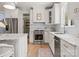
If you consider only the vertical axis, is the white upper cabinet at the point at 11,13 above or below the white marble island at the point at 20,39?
above

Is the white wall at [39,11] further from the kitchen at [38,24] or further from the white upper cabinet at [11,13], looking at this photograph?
the white upper cabinet at [11,13]

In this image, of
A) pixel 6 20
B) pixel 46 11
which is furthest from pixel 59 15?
pixel 6 20

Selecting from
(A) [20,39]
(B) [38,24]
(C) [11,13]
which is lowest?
(A) [20,39]

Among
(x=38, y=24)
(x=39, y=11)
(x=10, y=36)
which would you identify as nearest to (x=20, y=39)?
(x=10, y=36)

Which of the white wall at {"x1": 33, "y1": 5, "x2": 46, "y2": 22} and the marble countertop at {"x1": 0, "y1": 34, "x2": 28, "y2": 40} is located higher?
the white wall at {"x1": 33, "y1": 5, "x2": 46, "y2": 22}

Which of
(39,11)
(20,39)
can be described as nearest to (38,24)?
(39,11)

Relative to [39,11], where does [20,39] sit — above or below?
below

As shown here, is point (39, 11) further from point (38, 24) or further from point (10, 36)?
point (10, 36)

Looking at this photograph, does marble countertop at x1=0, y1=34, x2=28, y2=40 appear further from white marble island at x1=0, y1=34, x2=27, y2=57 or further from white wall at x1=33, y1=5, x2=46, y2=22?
white wall at x1=33, y1=5, x2=46, y2=22

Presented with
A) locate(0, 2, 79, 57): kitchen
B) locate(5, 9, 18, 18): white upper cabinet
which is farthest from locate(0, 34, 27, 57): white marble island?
locate(5, 9, 18, 18): white upper cabinet

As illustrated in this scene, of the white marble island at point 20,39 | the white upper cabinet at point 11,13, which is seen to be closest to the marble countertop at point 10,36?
the white marble island at point 20,39

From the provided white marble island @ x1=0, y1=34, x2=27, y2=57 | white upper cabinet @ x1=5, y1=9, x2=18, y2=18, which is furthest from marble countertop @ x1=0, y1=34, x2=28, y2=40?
white upper cabinet @ x1=5, y1=9, x2=18, y2=18

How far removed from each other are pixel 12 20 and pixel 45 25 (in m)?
0.47

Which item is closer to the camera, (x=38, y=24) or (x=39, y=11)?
(x=39, y=11)
